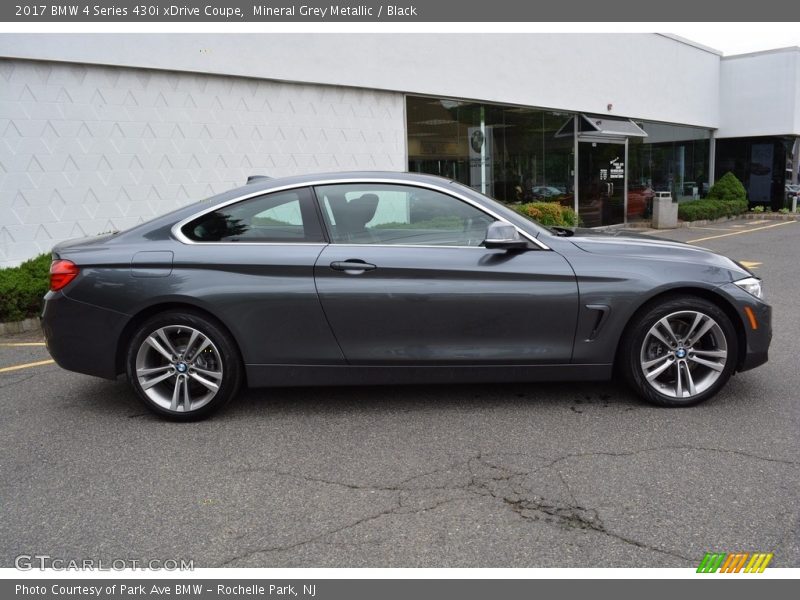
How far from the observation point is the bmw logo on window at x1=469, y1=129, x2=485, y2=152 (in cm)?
1510

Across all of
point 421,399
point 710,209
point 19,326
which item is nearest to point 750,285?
point 421,399

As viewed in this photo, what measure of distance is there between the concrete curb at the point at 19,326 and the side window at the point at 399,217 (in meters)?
4.70

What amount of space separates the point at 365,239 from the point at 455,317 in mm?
773

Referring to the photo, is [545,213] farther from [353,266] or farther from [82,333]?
[82,333]

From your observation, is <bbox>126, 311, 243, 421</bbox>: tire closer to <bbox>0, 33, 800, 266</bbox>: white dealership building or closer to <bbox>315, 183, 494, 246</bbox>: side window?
<bbox>315, 183, 494, 246</bbox>: side window

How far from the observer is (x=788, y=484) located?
3430 millimetres

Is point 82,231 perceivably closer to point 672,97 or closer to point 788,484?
point 788,484

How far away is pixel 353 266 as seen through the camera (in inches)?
173

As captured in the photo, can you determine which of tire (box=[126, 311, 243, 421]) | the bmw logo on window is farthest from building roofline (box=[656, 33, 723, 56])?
tire (box=[126, 311, 243, 421])

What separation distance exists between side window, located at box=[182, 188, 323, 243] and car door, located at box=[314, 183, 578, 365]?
1.06ft

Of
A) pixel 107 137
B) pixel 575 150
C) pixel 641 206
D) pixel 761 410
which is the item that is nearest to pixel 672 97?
pixel 641 206

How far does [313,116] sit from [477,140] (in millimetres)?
4640

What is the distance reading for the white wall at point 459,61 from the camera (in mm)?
9695

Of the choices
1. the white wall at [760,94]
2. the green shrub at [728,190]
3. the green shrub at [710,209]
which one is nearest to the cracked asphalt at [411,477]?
the green shrub at [710,209]
